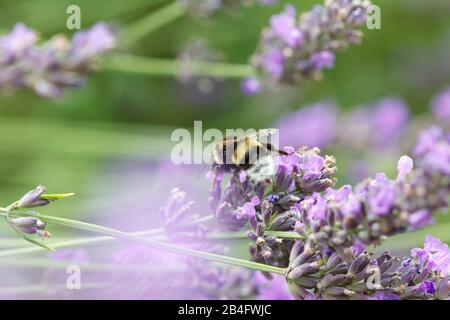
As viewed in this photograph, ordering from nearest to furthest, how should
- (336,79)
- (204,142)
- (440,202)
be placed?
(440,202) → (204,142) → (336,79)

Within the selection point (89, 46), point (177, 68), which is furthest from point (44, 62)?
point (177, 68)

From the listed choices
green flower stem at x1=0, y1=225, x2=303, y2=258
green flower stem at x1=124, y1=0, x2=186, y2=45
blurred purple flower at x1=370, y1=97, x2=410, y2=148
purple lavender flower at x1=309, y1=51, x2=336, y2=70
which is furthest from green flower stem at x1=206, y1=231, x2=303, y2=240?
blurred purple flower at x1=370, y1=97, x2=410, y2=148

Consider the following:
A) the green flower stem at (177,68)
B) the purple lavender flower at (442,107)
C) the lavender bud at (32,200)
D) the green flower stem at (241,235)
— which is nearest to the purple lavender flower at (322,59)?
the green flower stem at (177,68)

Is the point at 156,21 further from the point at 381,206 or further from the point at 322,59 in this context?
the point at 381,206

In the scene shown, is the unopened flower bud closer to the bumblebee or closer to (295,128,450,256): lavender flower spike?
the bumblebee
